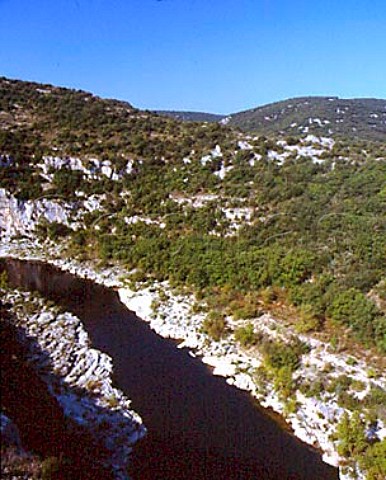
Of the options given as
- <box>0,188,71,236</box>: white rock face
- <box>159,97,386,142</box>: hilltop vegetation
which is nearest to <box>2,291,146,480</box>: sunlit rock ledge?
<box>0,188,71,236</box>: white rock face

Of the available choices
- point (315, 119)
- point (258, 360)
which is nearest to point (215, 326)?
point (258, 360)

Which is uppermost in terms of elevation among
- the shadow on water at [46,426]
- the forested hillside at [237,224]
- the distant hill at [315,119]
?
the distant hill at [315,119]

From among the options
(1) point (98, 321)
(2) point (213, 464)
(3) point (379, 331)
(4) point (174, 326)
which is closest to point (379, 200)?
(3) point (379, 331)

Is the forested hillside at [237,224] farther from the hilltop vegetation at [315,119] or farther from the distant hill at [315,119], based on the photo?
the distant hill at [315,119]

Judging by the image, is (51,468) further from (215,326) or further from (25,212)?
(25,212)

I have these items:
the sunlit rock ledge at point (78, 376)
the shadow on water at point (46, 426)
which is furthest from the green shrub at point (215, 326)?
the shadow on water at point (46, 426)

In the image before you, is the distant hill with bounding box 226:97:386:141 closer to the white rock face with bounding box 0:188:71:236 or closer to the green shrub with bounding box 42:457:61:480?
the white rock face with bounding box 0:188:71:236
